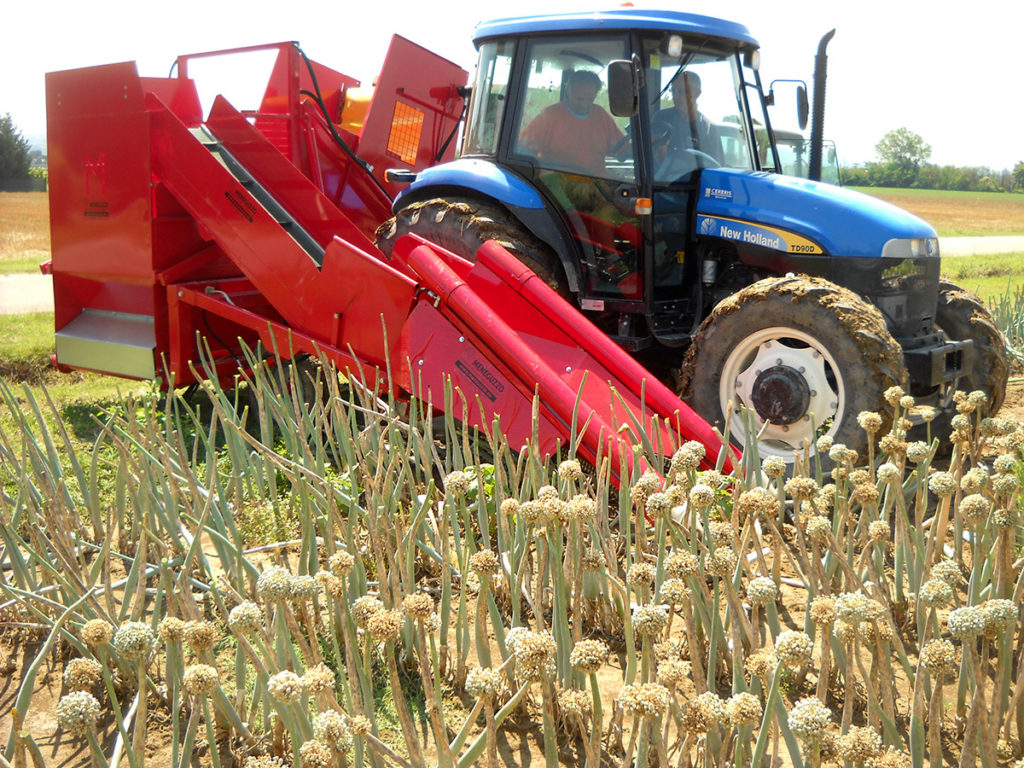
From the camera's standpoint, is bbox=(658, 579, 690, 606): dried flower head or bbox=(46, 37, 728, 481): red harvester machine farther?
bbox=(46, 37, 728, 481): red harvester machine

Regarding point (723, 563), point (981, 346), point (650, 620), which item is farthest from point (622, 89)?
point (650, 620)

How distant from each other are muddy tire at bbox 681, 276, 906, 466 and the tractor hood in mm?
417

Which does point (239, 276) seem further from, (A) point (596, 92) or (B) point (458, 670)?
(B) point (458, 670)

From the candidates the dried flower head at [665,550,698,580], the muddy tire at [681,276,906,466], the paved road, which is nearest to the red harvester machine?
the muddy tire at [681,276,906,466]

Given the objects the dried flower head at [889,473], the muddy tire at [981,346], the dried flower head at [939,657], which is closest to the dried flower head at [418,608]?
the dried flower head at [939,657]

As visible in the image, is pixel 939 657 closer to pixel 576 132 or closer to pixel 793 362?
pixel 793 362

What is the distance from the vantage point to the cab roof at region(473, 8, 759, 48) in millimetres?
4273

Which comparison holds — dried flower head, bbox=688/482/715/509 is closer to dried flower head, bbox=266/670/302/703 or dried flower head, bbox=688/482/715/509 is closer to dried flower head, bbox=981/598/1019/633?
dried flower head, bbox=981/598/1019/633

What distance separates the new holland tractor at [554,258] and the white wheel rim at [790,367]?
11mm

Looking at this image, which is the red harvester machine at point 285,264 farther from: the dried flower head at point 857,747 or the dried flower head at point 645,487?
the dried flower head at point 857,747

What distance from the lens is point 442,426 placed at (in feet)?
13.2

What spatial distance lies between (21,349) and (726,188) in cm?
505

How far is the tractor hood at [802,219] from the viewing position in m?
4.03

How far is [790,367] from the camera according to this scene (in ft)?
12.1
